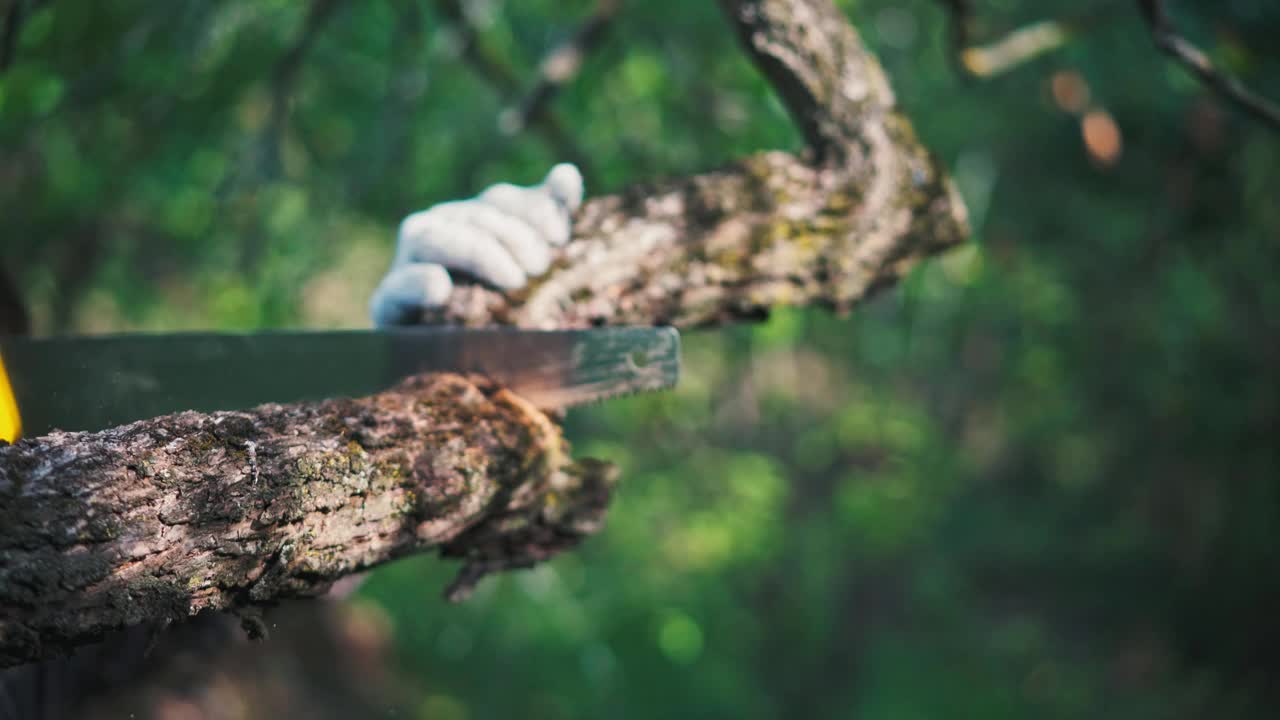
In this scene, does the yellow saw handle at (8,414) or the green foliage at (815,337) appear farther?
the green foliage at (815,337)

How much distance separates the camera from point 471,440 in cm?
116

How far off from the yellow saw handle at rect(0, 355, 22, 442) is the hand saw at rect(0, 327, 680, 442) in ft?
0.33

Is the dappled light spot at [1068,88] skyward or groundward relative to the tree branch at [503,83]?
groundward

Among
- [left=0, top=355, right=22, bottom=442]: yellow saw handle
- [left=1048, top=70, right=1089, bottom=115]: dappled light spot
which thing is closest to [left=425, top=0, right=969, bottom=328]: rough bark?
[left=0, top=355, right=22, bottom=442]: yellow saw handle

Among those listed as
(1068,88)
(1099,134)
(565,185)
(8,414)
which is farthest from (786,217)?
(1099,134)

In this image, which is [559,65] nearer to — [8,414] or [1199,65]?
[1199,65]

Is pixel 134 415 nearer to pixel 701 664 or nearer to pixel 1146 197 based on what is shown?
pixel 701 664

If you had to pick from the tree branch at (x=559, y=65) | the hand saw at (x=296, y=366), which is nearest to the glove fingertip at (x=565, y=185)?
the hand saw at (x=296, y=366)

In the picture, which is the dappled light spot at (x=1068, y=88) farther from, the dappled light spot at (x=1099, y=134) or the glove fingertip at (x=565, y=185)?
the glove fingertip at (x=565, y=185)

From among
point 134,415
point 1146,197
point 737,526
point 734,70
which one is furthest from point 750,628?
point 134,415

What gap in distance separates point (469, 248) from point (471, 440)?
316 millimetres

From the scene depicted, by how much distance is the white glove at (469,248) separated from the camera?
1362 mm

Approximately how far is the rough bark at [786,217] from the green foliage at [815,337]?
5.59ft

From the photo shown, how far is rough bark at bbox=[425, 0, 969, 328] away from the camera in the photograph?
1.49m
